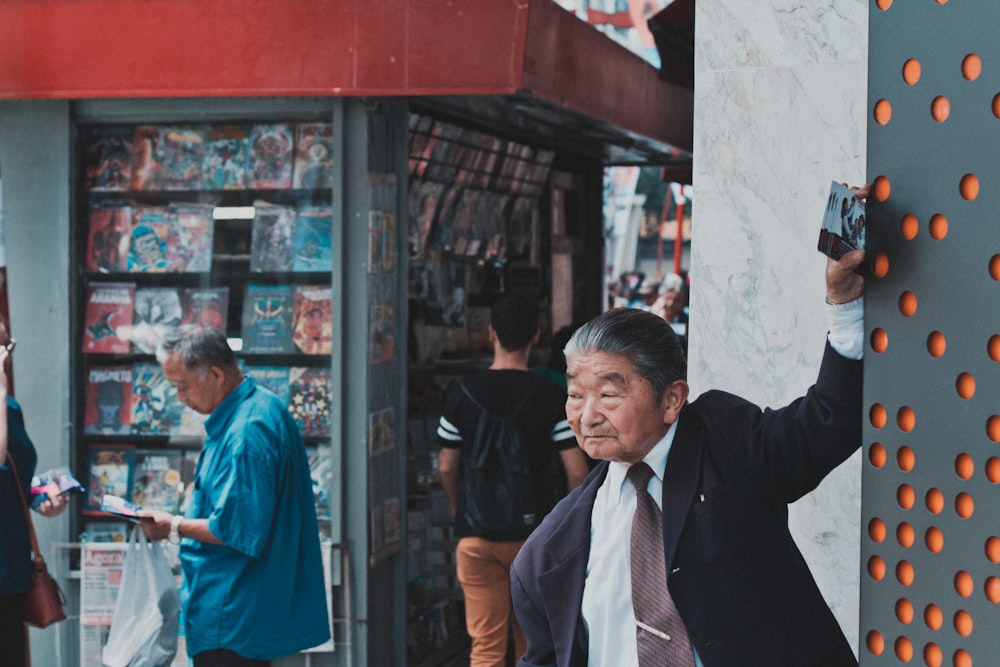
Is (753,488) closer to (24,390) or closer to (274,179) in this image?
(274,179)

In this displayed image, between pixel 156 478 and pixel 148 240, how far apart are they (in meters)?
1.14

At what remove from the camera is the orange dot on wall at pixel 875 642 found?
187 cm

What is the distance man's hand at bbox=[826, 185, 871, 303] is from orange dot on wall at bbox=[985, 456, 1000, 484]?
0.33 meters

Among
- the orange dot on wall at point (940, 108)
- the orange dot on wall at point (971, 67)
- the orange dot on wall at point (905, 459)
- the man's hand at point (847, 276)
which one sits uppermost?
the orange dot on wall at point (971, 67)

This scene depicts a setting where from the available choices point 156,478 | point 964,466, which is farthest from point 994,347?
point 156,478

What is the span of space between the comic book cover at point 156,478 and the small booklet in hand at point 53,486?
1.02m

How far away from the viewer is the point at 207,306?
6043mm

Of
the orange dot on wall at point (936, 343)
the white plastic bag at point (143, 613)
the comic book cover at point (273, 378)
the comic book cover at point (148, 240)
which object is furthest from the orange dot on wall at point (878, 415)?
the comic book cover at point (148, 240)

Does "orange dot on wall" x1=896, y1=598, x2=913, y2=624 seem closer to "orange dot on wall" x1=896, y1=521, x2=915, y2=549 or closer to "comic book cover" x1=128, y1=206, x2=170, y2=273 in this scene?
"orange dot on wall" x1=896, y1=521, x2=915, y2=549

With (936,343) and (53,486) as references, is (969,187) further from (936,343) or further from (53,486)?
(53,486)

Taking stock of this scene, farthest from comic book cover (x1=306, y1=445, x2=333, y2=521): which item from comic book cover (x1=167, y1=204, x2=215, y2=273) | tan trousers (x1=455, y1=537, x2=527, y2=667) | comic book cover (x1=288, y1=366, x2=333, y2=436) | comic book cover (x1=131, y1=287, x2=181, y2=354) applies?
comic book cover (x1=167, y1=204, x2=215, y2=273)

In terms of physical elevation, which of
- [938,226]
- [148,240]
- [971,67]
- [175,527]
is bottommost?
[175,527]

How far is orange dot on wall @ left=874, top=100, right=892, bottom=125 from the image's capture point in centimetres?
184

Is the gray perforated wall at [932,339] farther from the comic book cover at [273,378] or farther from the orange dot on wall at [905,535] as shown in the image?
the comic book cover at [273,378]
